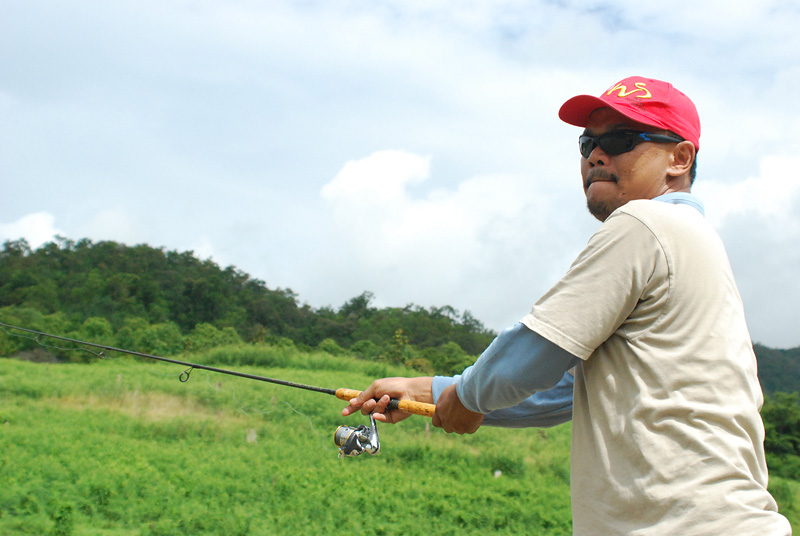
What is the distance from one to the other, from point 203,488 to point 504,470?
5278 millimetres

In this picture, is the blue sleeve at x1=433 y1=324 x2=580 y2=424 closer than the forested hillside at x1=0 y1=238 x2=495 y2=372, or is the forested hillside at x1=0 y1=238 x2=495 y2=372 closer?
the blue sleeve at x1=433 y1=324 x2=580 y2=424

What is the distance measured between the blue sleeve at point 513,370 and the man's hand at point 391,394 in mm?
511

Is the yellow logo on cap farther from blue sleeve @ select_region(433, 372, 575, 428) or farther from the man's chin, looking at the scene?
blue sleeve @ select_region(433, 372, 575, 428)

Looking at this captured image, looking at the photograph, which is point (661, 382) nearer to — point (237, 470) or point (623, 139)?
point (623, 139)

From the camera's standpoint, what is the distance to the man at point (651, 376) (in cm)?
122

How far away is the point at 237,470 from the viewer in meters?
8.14

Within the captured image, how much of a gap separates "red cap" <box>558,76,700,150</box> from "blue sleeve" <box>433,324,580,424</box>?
614 millimetres

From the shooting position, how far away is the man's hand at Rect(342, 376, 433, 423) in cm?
207

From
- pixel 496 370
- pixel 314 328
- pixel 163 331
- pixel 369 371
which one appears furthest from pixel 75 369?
pixel 314 328

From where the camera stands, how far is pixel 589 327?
1313 mm

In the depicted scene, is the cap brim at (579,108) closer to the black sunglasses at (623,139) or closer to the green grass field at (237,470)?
the black sunglasses at (623,139)

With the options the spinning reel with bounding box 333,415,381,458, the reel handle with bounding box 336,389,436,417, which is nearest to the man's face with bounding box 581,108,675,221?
the reel handle with bounding box 336,389,436,417

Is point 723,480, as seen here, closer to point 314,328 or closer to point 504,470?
point 504,470

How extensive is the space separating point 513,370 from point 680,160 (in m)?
0.68
